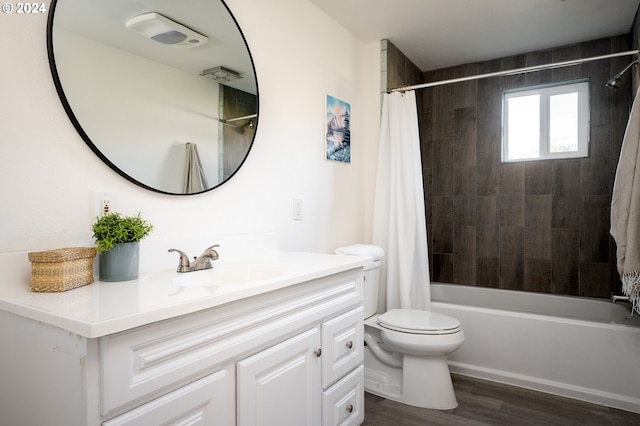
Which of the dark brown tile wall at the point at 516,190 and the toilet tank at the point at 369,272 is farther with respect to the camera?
the dark brown tile wall at the point at 516,190

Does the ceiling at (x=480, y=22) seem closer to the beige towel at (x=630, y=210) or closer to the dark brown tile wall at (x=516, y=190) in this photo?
the dark brown tile wall at (x=516, y=190)

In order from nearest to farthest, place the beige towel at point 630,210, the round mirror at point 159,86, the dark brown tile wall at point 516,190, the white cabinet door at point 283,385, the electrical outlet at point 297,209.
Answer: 1. the white cabinet door at point 283,385
2. the round mirror at point 159,86
3. the beige towel at point 630,210
4. the electrical outlet at point 297,209
5. the dark brown tile wall at point 516,190

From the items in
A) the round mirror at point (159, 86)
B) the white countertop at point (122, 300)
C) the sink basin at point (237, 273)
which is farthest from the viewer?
the sink basin at point (237, 273)

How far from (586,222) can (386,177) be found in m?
1.60

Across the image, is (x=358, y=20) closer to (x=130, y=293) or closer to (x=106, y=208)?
(x=106, y=208)

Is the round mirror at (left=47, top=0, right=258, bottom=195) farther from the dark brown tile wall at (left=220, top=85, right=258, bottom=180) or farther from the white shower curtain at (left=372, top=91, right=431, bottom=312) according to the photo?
the white shower curtain at (left=372, top=91, right=431, bottom=312)

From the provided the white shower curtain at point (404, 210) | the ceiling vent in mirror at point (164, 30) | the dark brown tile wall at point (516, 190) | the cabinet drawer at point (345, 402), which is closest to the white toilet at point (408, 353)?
the white shower curtain at point (404, 210)

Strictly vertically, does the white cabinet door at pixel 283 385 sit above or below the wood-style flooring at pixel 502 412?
above

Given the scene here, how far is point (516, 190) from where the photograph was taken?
3.16 m

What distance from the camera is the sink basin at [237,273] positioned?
1398 mm

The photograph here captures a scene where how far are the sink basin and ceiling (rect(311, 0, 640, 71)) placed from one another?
169 centimetres

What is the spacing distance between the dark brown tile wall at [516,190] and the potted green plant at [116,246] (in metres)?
2.22

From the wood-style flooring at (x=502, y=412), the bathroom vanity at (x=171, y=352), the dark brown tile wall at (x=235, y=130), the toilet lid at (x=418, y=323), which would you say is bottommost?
the wood-style flooring at (x=502, y=412)

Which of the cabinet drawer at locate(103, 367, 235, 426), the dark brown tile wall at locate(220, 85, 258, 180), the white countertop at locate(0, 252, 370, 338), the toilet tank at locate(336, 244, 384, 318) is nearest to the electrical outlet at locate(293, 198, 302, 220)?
the toilet tank at locate(336, 244, 384, 318)
